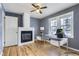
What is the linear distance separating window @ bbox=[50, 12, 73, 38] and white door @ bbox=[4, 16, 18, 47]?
0.85 metres

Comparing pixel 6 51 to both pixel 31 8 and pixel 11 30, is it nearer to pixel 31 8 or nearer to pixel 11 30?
pixel 11 30

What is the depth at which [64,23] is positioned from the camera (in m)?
2.14

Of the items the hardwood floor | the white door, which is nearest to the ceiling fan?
the white door

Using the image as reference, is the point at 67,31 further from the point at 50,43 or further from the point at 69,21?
the point at 50,43

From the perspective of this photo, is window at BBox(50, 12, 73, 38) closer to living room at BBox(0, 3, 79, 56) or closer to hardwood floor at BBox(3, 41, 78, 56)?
living room at BBox(0, 3, 79, 56)

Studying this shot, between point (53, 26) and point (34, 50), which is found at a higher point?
point (53, 26)

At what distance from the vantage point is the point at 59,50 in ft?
7.06

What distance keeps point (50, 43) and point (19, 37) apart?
75 cm

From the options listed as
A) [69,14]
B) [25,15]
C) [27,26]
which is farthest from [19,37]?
[69,14]

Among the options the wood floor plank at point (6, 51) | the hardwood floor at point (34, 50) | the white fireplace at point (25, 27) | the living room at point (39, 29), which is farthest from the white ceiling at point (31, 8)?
the wood floor plank at point (6, 51)

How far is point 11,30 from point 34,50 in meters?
0.70

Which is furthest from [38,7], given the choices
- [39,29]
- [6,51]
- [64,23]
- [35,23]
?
[6,51]

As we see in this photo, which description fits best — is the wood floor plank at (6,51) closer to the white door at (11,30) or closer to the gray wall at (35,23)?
the white door at (11,30)

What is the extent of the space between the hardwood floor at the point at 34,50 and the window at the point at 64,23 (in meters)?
0.38
